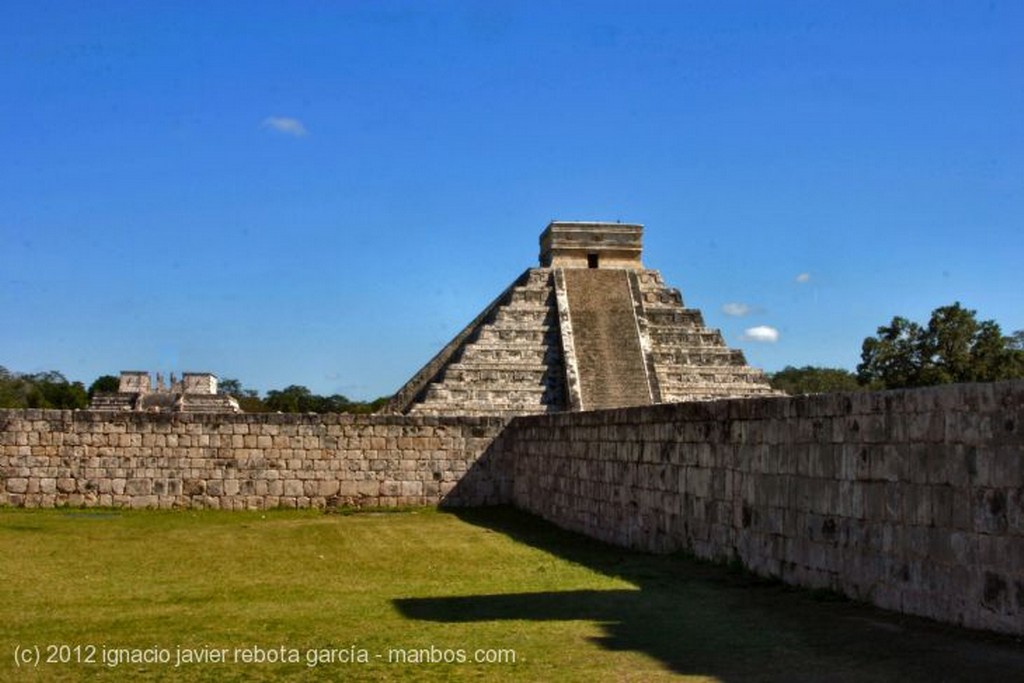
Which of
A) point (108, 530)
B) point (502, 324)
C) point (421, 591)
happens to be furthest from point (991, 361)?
point (421, 591)

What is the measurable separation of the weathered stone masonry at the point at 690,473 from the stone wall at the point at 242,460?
0.02 m

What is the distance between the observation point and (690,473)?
12.8 m

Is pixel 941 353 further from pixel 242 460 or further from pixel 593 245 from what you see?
pixel 242 460

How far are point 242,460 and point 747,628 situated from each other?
15001 mm

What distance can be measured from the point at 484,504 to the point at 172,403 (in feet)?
52.4

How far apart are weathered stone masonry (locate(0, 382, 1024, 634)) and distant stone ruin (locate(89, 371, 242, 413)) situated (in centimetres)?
1197

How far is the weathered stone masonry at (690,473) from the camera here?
7652 millimetres

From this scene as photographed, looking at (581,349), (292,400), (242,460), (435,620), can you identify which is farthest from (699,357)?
(292,400)

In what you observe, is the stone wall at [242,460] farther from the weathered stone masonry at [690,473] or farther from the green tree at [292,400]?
the green tree at [292,400]

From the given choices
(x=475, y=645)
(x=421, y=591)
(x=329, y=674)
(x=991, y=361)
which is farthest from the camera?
(x=991, y=361)

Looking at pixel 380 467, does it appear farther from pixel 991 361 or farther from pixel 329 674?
pixel 991 361

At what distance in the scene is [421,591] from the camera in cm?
1076

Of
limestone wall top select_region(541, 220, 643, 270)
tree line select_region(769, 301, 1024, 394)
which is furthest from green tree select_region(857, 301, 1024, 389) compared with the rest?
limestone wall top select_region(541, 220, 643, 270)

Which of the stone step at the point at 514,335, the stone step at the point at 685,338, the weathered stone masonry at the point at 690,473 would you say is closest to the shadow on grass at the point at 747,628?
the weathered stone masonry at the point at 690,473
